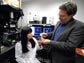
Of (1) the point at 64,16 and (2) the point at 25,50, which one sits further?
(2) the point at 25,50

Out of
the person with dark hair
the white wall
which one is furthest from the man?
the white wall

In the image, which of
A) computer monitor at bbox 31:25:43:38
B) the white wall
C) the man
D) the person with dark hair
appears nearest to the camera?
the man

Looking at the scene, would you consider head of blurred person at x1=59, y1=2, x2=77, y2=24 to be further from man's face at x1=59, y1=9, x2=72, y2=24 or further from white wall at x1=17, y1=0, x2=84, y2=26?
white wall at x1=17, y1=0, x2=84, y2=26

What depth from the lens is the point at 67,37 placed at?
1441mm

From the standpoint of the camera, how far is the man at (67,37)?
1.38 m

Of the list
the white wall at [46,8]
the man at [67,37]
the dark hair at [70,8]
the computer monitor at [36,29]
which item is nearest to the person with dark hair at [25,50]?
the man at [67,37]

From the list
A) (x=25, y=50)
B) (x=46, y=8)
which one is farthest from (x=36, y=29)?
(x=25, y=50)

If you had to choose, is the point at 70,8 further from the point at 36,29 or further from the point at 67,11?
the point at 36,29

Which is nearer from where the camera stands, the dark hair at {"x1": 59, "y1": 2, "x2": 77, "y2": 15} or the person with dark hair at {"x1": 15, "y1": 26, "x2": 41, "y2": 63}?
the dark hair at {"x1": 59, "y1": 2, "x2": 77, "y2": 15}

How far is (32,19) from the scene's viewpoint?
4.58 metres

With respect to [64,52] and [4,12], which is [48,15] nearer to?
[4,12]

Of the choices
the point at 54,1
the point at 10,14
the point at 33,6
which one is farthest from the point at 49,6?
the point at 10,14

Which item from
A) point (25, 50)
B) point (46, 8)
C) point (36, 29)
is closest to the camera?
point (25, 50)

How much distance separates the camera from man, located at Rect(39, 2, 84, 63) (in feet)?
4.54
